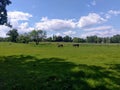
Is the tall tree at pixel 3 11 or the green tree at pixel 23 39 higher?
the tall tree at pixel 3 11

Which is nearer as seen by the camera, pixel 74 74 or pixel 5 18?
pixel 74 74

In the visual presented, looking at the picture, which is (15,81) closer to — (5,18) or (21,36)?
(5,18)

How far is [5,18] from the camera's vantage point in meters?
34.4

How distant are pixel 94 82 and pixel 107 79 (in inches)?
53.5

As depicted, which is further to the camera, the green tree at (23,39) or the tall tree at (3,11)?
the green tree at (23,39)

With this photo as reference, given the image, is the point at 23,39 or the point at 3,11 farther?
the point at 23,39

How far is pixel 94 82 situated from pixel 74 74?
2.59m

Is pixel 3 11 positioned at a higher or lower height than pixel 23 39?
higher

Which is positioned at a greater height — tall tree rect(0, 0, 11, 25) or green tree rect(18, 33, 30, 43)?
tall tree rect(0, 0, 11, 25)

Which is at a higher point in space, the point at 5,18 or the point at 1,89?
the point at 5,18

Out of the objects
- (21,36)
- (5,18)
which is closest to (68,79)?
(5,18)

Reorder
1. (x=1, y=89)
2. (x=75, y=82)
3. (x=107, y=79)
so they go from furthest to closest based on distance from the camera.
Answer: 1. (x=107, y=79)
2. (x=75, y=82)
3. (x=1, y=89)

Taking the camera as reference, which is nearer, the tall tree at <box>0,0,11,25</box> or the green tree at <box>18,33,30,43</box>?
the tall tree at <box>0,0,11,25</box>

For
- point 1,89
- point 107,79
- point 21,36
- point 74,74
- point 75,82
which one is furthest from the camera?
point 21,36
